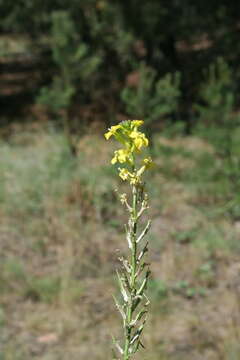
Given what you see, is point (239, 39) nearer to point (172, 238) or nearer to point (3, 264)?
point (172, 238)

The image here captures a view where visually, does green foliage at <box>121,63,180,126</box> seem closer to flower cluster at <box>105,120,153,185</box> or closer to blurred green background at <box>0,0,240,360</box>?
blurred green background at <box>0,0,240,360</box>

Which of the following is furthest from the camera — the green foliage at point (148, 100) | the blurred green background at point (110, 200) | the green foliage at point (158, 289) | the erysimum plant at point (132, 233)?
the green foliage at point (148, 100)

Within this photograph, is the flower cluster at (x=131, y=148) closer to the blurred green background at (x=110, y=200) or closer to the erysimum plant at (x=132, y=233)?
the erysimum plant at (x=132, y=233)

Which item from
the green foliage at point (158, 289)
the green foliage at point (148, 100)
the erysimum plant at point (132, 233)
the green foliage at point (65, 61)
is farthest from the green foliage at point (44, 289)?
the erysimum plant at point (132, 233)

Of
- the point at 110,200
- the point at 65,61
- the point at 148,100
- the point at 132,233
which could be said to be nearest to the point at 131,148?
the point at 132,233

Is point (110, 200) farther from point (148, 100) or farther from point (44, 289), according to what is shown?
point (44, 289)

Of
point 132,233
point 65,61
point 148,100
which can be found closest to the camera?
point 132,233

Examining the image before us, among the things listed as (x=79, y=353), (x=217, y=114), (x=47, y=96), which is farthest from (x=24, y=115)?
(x=79, y=353)

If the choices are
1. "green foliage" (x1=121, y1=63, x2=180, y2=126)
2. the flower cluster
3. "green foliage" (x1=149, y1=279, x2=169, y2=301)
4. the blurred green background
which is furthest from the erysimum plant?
"green foliage" (x1=121, y1=63, x2=180, y2=126)
